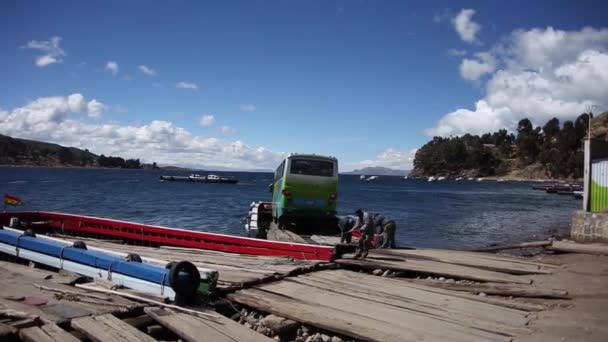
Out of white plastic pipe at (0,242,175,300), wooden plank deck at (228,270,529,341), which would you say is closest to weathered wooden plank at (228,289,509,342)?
wooden plank deck at (228,270,529,341)

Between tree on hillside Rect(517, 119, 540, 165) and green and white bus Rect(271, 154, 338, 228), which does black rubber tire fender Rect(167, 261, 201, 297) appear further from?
tree on hillside Rect(517, 119, 540, 165)

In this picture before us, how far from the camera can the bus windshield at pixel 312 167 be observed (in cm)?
1723

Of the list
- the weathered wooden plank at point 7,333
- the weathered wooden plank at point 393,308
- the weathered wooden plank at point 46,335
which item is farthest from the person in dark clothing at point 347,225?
the weathered wooden plank at point 7,333

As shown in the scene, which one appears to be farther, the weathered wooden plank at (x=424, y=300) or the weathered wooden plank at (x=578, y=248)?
the weathered wooden plank at (x=578, y=248)

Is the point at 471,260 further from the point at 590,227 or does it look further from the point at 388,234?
the point at 590,227

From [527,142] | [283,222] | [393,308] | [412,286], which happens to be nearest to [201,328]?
[393,308]

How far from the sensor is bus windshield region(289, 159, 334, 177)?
1723 centimetres

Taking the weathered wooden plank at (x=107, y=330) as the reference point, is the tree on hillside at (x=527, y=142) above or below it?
above

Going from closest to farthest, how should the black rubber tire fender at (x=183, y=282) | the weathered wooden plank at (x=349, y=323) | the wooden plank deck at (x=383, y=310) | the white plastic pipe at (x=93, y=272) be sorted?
the weathered wooden plank at (x=349, y=323)
the wooden plank deck at (x=383, y=310)
the black rubber tire fender at (x=183, y=282)
the white plastic pipe at (x=93, y=272)

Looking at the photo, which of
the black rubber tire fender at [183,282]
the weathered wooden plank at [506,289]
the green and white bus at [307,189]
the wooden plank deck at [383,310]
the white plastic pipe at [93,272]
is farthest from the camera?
the green and white bus at [307,189]

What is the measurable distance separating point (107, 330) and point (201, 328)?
4.02 feet

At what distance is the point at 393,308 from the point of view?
288 inches

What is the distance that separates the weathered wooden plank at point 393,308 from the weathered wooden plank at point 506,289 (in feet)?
6.14

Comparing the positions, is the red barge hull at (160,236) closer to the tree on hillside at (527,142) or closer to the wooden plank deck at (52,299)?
the wooden plank deck at (52,299)
